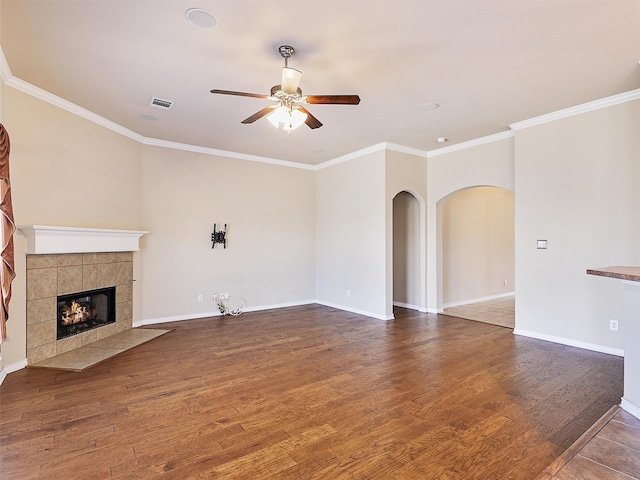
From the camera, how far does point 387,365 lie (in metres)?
3.62

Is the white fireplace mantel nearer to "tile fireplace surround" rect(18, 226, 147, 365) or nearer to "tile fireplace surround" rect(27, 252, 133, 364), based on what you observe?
"tile fireplace surround" rect(18, 226, 147, 365)

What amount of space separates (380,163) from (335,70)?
105 inches

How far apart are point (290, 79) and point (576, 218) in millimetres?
3850

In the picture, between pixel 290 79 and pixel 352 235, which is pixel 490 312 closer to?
pixel 352 235

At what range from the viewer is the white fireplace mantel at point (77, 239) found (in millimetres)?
3535

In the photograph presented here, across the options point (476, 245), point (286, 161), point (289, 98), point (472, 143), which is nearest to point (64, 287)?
point (289, 98)

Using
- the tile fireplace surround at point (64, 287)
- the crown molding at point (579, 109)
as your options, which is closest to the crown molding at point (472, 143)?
the crown molding at point (579, 109)

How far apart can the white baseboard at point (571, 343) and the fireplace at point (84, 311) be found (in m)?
5.73

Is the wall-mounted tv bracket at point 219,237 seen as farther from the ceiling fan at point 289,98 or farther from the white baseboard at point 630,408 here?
the white baseboard at point 630,408

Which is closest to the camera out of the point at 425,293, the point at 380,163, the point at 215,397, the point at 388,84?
the point at 215,397

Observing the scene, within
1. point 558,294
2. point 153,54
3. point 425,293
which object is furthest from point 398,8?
point 425,293

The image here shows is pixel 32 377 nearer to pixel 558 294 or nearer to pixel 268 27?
pixel 268 27

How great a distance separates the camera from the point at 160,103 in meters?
3.95

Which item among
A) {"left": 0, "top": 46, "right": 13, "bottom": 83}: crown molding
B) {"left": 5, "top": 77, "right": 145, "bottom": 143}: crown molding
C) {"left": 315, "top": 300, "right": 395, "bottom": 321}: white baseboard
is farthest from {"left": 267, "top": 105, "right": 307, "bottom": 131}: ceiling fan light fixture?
{"left": 315, "top": 300, "right": 395, "bottom": 321}: white baseboard
